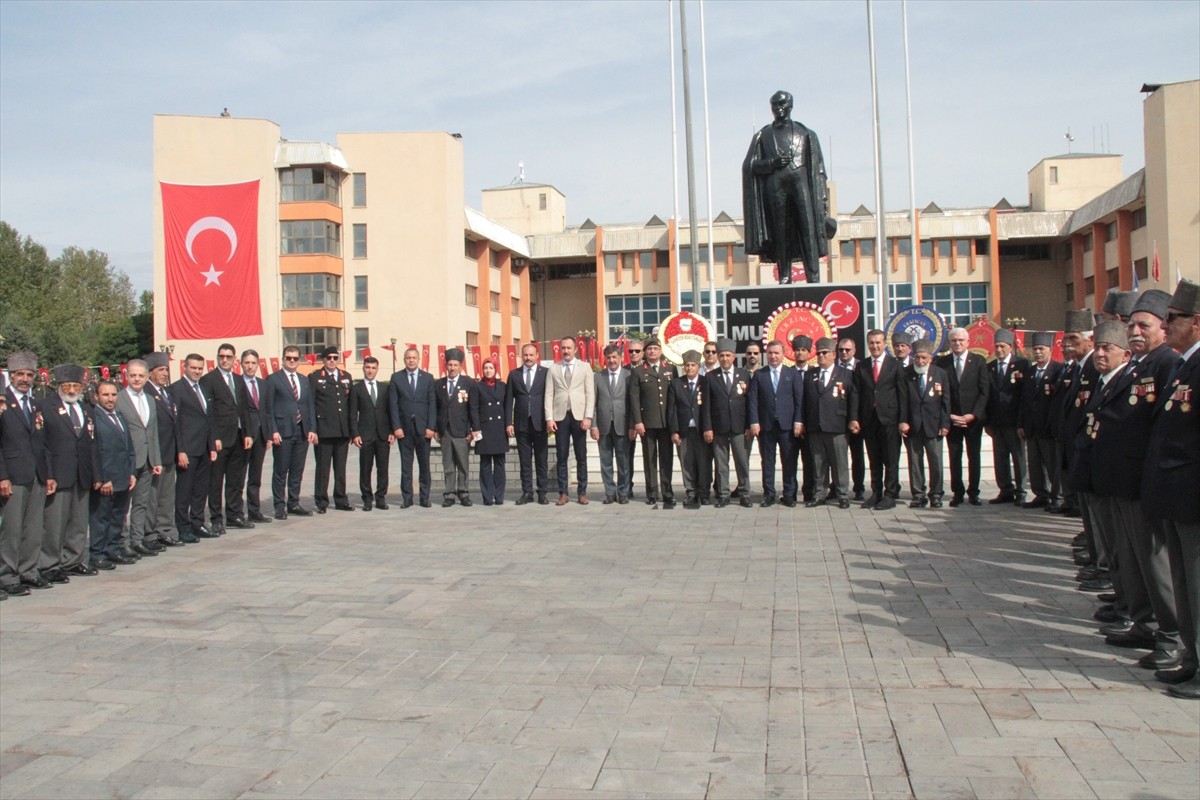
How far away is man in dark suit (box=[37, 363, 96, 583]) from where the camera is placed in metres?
8.29

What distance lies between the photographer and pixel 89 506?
8984mm

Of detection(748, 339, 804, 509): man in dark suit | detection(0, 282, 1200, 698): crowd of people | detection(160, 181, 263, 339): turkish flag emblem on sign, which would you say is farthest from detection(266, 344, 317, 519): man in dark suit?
detection(160, 181, 263, 339): turkish flag emblem on sign

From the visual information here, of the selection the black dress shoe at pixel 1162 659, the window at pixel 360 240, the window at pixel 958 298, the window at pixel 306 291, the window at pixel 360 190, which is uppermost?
the window at pixel 360 190

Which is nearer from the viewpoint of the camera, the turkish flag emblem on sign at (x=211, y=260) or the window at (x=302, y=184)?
the turkish flag emblem on sign at (x=211, y=260)

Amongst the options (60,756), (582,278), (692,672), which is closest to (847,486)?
(692,672)

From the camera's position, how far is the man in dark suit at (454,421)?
12578mm

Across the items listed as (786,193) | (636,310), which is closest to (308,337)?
(636,310)

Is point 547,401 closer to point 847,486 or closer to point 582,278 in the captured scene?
point 847,486

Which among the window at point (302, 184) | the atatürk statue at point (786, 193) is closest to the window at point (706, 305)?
the window at point (302, 184)

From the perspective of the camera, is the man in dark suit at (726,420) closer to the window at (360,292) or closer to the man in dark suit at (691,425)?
the man in dark suit at (691,425)

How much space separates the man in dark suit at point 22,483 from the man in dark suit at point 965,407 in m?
8.94

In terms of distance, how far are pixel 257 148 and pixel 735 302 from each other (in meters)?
37.4

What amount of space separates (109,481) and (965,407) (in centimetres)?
870

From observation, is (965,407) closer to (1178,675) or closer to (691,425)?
(691,425)
